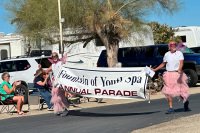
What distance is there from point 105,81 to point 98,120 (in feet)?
3.79

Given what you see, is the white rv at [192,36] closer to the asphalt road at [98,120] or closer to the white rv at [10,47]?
the white rv at [10,47]

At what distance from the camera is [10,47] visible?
37.7m

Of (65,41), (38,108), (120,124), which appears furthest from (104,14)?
(120,124)

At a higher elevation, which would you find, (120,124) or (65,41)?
(65,41)

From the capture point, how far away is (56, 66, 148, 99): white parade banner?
12.2 metres

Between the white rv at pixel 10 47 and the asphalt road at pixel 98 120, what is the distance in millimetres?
21978

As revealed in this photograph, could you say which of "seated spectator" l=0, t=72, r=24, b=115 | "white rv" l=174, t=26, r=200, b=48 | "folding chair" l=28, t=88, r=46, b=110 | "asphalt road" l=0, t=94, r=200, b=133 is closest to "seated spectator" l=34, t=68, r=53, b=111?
"folding chair" l=28, t=88, r=46, b=110

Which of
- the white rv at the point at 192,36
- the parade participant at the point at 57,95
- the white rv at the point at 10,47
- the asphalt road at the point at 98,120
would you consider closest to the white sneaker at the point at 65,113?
the parade participant at the point at 57,95

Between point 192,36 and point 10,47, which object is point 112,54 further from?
point 10,47

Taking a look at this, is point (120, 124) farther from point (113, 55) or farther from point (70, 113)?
point (113, 55)

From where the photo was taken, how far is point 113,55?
73.6 ft

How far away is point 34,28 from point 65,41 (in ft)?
5.45

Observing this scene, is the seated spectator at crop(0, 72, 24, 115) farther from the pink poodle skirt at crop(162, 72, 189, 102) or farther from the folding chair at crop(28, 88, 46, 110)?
the pink poodle skirt at crop(162, 72, 189, 102)

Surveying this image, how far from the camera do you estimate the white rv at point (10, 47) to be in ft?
119
